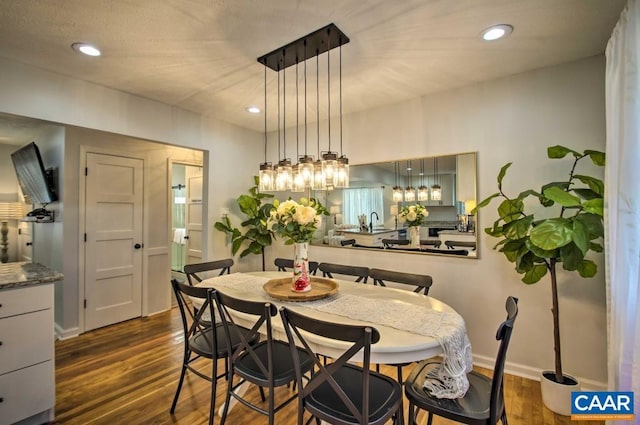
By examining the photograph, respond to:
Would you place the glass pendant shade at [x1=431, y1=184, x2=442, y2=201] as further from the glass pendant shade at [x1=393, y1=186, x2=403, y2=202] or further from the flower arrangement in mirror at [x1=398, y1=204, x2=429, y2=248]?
the glass pendant shade at [x1=393, y1=186, x2=403, y2=202]

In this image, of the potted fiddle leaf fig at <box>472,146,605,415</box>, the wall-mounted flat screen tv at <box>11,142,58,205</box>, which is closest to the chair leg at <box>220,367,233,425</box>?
the potted fiddle leaf fig at <box>472,146,605,415</box>

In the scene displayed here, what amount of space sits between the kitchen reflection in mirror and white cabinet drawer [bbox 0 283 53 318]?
253 cm

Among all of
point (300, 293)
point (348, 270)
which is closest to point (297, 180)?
point (300, 293)

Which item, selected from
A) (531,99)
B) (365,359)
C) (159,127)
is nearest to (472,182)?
(531,99)

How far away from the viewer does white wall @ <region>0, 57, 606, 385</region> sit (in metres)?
2.31

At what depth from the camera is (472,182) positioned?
278cm

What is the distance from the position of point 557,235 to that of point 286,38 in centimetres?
213

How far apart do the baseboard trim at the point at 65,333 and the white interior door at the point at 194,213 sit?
6.17 ft

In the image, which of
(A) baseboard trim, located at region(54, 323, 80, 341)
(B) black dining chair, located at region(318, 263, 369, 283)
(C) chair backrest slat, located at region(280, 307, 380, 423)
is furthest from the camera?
(A) baseboard trim, located at region(54, 323, 80, 341)

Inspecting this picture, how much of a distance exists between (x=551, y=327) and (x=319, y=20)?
2.88 m

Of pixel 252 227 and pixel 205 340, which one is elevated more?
pixel 252 227

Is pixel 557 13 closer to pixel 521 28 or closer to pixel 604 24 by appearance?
pixel 521 28

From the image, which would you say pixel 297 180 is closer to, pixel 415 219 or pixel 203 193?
pixel 415 219

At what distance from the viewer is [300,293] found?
209cm
